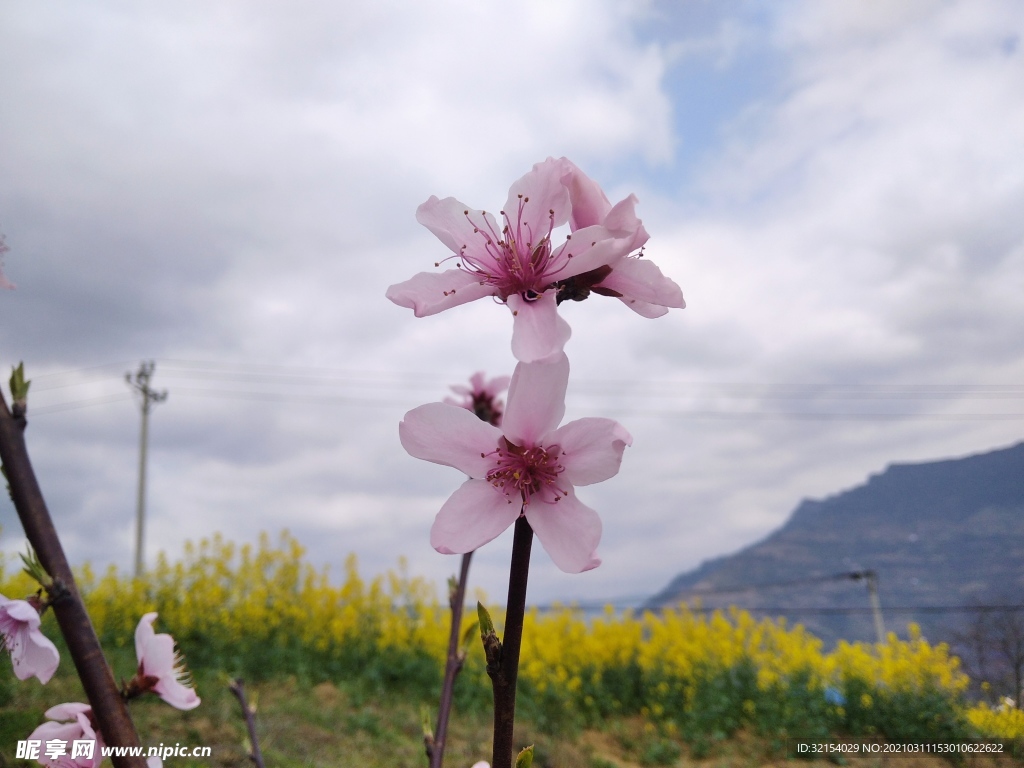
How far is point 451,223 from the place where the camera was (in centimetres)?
115

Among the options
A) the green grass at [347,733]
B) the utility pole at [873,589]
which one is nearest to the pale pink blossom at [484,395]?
the green grass at [347,733]

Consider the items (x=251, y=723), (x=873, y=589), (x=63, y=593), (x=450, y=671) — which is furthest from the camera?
(x=873, y=589)

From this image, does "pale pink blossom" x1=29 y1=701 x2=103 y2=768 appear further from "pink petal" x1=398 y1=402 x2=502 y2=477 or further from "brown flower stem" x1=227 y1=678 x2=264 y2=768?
"pink petal" x1=398 y1=402 x2=502 y2=477

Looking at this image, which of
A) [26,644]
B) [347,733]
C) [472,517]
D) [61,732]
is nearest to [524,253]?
[472,517]

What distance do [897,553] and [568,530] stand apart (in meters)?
31.8

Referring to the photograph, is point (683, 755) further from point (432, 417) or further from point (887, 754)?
point (432, 417)

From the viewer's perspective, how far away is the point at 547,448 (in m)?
0.96

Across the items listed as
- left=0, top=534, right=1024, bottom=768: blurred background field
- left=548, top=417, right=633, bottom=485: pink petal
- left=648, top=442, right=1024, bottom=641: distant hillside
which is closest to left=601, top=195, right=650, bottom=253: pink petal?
left=548, top=417, right=633, bottom=485: pink petal

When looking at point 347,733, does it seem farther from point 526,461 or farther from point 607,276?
point 607,276

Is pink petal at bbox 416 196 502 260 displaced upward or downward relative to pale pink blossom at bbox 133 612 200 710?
upward

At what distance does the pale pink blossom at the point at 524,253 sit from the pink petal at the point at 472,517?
0.23 metres

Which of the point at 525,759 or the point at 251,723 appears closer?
the point at 525,759

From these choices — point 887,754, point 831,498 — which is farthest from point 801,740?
point 831,498

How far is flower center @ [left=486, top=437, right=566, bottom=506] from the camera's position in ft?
3.14
